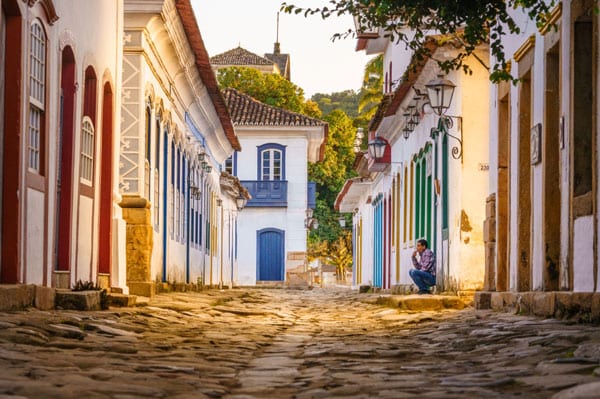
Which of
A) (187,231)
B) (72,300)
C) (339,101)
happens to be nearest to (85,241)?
(72,300)

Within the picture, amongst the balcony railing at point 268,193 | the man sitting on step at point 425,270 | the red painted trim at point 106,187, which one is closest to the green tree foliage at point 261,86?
the balcony railing at point 268,193

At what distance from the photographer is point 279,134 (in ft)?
172

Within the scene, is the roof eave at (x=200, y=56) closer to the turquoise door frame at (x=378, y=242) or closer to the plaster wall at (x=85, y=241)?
the turquoise door frame at (x=378, y=242)

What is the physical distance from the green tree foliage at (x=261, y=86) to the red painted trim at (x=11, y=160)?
5283 cm

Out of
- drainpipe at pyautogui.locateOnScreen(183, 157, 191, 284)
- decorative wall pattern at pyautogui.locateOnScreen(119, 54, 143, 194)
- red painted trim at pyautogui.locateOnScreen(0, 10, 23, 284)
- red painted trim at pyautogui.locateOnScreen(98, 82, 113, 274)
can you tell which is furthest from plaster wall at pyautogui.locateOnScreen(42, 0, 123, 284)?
drainpipe at pyautogui.locateOnScreen(183, 157, 191, 284)

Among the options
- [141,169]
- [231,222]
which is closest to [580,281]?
[141,169]

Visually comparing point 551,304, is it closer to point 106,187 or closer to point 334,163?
point 106,187

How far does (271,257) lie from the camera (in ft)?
172

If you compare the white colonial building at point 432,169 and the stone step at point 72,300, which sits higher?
the white colonial building at point 432,169

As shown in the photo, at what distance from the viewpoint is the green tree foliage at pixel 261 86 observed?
63719 millimetres

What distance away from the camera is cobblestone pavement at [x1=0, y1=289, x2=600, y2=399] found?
20.1 feet

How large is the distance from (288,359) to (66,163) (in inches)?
225

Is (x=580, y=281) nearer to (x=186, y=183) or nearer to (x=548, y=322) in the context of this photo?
(x=548, y=322)

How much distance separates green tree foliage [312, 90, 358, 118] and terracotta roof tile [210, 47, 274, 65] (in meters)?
26.4
